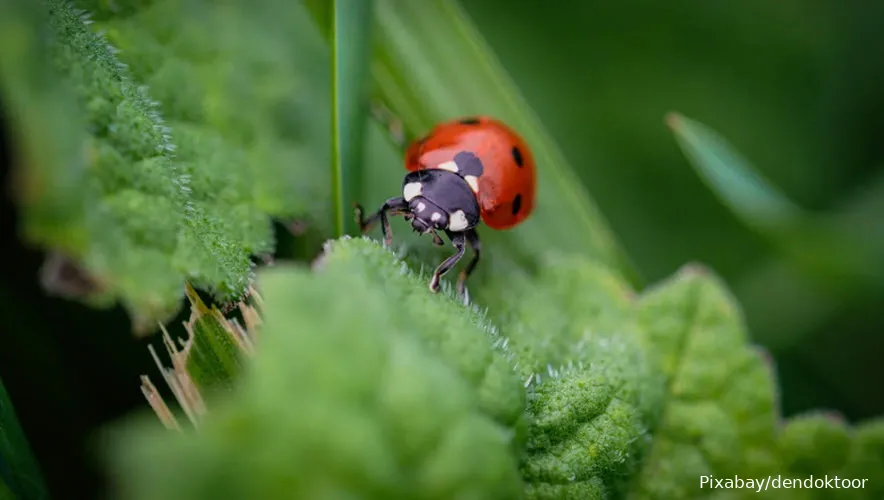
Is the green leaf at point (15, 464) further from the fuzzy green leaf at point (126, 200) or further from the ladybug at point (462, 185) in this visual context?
the ladybug at point (462, 185)

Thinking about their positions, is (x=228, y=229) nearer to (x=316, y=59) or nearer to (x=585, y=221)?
(x=316, y=59)

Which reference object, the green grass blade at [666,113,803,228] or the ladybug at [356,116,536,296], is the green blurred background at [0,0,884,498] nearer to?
the green grass blade at [666,113,803,228]

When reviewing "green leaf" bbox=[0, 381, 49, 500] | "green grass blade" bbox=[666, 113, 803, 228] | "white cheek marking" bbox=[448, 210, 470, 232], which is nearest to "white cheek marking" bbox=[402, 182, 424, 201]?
"white cheek marking" bbox=[448, 210, 470, 232]

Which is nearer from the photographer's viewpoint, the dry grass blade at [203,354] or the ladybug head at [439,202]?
the dry grass blade at [203,354]

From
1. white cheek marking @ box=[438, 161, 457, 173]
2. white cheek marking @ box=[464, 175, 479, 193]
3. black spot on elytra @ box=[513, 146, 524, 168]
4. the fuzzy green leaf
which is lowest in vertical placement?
the fuzzy green leaf

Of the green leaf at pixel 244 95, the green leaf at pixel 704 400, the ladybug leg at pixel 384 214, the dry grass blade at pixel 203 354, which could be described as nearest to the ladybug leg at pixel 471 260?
the ladybug leg at pixel 384 214

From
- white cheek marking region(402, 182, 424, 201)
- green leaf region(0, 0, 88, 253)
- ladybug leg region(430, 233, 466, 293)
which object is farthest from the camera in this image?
white cheek marking region(402, 182, 424, 201)
